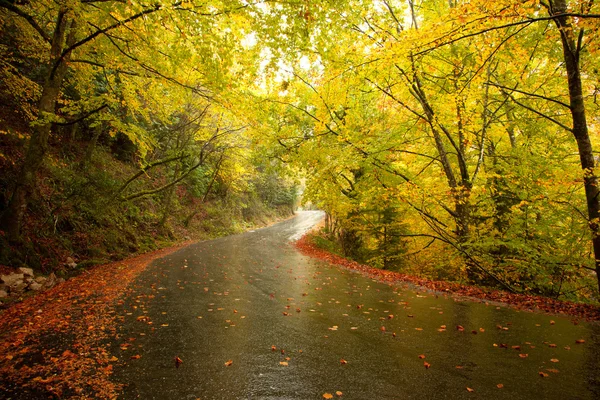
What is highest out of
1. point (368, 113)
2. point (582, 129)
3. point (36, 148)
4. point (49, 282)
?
point (368, 113)

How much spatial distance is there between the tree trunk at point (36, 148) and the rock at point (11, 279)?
119 centimetres

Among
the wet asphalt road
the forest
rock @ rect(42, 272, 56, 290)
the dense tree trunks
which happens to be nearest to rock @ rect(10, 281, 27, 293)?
rock @ rect(42, 272, 56, 290)

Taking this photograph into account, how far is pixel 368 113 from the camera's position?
13.5 meters

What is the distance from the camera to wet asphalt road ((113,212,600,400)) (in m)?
3.20

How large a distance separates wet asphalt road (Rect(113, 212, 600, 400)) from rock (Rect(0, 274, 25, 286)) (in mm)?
2292

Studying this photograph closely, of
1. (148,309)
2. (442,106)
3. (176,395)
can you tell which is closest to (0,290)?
(148,309)

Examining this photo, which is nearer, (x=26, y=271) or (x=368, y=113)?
(x=26, y=271)

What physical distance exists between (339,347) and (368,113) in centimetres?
1138

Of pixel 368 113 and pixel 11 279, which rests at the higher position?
pixel 368 113

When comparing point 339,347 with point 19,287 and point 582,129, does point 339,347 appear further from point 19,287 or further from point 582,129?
point 19,287

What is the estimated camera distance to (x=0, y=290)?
5.63m

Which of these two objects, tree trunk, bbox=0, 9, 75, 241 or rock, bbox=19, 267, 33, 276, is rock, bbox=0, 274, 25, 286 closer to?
rock, bbox=19, 267, 33, 276

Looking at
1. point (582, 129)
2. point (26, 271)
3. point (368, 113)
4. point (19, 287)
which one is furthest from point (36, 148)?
point (582, 129)

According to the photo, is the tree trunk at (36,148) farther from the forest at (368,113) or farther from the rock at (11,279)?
the rock at (11,279)
